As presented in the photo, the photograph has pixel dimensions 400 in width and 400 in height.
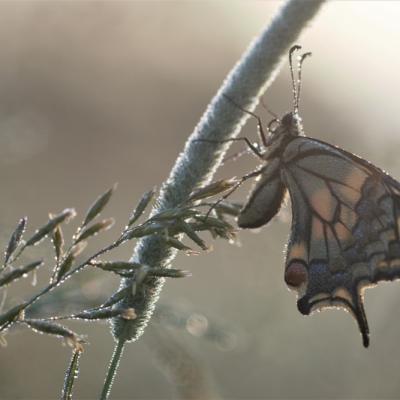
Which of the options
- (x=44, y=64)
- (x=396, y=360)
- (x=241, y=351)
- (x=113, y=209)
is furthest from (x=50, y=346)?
(x=44, y=64)

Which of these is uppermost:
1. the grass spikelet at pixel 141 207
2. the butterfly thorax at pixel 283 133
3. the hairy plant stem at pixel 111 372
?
the butterfly thorax at pixel 283 133

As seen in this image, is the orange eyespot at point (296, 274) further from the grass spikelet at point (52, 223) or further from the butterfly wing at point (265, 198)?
the grass spikelet at point (52, 223)

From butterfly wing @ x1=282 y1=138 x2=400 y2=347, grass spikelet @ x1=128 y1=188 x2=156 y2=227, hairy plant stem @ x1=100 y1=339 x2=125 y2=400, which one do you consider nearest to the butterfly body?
butterfly wing @ x1=282 y1=138 x2=400 y2=347

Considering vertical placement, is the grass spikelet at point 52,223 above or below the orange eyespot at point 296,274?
below

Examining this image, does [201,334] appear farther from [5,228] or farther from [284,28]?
[284,28]

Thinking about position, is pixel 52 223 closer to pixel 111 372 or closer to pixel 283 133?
pixel 111 372

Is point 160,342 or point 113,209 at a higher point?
point 113,209

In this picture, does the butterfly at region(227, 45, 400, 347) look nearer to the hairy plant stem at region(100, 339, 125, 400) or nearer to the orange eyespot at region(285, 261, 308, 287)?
the orange eyespot at region(285, 261, 308, 287)

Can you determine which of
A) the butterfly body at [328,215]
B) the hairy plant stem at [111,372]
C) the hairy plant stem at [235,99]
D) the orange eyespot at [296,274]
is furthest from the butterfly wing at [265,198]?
the hairy plant stem at [111,372]
